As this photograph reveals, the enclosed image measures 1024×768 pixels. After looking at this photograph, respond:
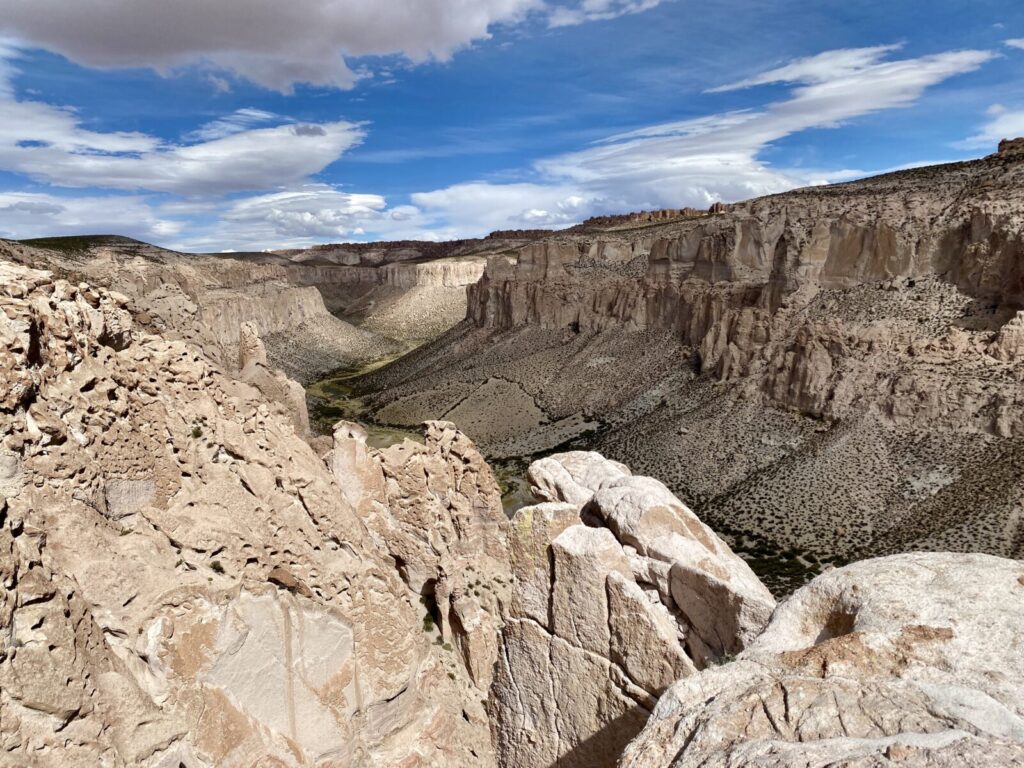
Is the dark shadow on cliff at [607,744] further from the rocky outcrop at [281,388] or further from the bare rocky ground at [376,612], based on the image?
the rocky outcrop at [281,388]

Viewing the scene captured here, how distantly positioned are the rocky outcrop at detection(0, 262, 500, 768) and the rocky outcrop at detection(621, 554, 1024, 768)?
13.7ft

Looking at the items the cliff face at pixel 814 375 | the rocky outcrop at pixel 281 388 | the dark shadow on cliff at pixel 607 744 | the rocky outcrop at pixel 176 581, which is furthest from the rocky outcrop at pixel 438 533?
the cliff face at pixel 814 375

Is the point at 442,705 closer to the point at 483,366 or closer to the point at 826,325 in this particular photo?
the point at 826,325

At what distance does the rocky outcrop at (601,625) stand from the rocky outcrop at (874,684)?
6.53ft

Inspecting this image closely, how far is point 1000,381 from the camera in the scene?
27.9 meters

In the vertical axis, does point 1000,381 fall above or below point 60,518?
below

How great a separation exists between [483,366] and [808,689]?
58.8 meters

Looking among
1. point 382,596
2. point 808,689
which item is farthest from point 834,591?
point 382,596

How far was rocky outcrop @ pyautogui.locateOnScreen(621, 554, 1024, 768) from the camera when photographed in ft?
14.8

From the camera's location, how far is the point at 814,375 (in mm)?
33875

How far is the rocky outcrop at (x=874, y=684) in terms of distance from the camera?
4.51 m

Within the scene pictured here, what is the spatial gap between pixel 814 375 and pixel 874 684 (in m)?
31.8

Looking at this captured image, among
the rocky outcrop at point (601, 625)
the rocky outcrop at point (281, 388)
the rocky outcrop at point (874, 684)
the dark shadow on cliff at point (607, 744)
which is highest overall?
the rocky outcrop at point (281, 388)

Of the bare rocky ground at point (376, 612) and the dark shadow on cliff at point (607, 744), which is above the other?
the bare rocky ground at point (376, 612)
